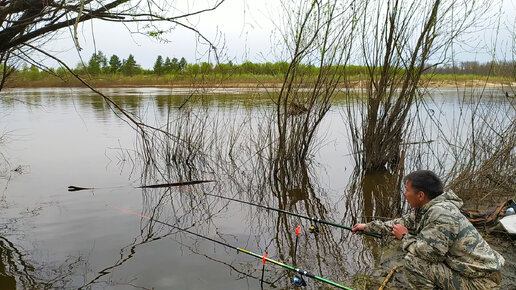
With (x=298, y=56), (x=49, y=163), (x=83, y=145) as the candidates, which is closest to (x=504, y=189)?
(x=298, y=56)

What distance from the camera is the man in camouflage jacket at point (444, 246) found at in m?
2.66

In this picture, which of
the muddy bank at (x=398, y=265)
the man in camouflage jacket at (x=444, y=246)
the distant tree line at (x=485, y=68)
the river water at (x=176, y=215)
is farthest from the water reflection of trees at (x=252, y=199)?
the distant tree line at (x=485, y=68)

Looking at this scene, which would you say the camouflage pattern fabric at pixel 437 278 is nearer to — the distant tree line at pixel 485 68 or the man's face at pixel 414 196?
the man's face at pixel 414 196

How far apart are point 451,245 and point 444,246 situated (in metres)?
0.08

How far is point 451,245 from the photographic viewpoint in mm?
2727

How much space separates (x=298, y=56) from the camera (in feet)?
24.6

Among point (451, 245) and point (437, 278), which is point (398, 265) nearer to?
point (437, 278)

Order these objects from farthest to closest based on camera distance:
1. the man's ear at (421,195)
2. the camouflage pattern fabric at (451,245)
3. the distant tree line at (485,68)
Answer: the distant tree line at (485,68)
the man's ear at (421,195)
the camouflage pattern fabric at (451,245)

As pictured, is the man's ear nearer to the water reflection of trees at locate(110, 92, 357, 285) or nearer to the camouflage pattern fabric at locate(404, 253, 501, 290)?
the camouflage pattern fabric at locate(404, 253, 501, 290)

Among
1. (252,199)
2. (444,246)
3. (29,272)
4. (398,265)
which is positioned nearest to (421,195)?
(444,246)

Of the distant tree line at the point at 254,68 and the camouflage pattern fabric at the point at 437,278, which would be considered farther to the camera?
the distant tree line at the point at 254,68

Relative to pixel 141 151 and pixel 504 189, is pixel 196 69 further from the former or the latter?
pixel 504 189

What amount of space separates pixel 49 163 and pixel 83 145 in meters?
2.06

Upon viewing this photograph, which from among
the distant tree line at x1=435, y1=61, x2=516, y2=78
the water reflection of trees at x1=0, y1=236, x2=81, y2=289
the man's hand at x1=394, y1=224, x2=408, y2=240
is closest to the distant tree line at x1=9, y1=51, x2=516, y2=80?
the distant tree line at x1=435, y1=61, x2=516, y2=78
